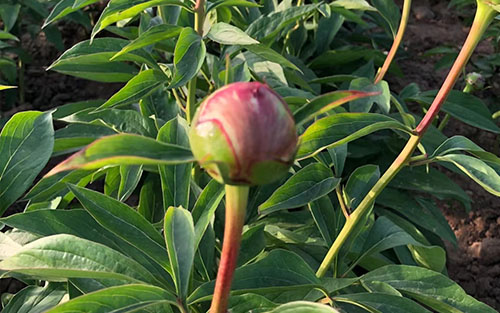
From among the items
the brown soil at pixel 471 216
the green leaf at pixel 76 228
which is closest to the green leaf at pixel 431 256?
the green leaf at pixel 76 228

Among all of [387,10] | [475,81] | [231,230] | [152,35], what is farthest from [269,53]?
[475,81]

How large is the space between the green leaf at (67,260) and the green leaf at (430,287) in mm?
420

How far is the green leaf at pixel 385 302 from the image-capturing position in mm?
922

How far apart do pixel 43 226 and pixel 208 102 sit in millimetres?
532

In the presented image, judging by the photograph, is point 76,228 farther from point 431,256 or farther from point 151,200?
point 431,256

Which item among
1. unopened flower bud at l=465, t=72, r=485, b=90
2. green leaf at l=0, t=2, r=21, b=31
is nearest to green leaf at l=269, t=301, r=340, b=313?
unopened flower bud at l=465, t=72, r=485, b=90

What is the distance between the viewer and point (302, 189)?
1016mm

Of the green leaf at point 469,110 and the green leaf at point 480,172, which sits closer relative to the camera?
the green leaf at point 480,172

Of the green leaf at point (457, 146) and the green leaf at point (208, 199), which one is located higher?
the green leaf at point (457, 146)

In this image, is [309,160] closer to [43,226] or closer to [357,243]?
[357,243]

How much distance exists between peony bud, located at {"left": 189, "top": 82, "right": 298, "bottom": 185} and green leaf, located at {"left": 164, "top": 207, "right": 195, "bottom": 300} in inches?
11.6

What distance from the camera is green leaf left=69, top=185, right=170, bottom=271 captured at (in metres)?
0.88

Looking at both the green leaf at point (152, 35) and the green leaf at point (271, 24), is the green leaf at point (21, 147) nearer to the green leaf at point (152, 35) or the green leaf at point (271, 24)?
the green leaf at point (152, 35)

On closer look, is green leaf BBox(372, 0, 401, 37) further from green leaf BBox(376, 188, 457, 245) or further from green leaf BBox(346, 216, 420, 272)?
green leaf BBox(346, 216, 420, 272)
